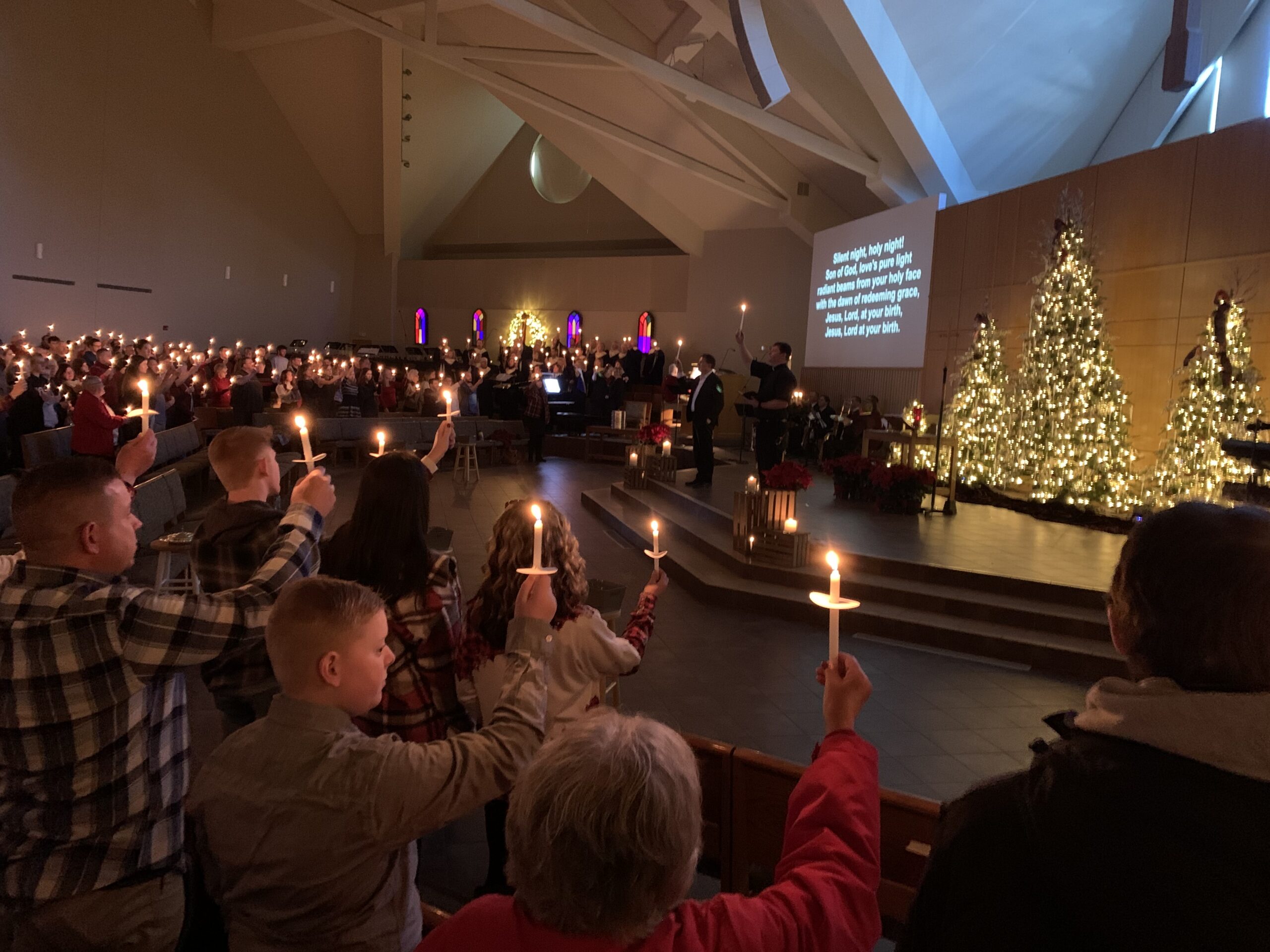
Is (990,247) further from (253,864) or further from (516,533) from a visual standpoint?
(253,864)

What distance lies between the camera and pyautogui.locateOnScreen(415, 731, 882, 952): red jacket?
92 cm

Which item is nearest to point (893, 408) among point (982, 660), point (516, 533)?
point (982, 660)

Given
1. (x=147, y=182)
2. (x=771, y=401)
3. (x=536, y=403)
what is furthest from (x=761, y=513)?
(x=147, y=182)

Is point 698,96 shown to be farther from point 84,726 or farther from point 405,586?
point 84,726

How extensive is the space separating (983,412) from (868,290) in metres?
4.76

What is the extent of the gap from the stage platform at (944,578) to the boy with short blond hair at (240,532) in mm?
3973

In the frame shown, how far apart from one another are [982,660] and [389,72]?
53.1 feet

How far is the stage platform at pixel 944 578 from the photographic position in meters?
5.16

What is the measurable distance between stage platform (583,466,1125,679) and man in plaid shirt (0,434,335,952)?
4610 millimetres

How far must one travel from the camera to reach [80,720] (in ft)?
4.84

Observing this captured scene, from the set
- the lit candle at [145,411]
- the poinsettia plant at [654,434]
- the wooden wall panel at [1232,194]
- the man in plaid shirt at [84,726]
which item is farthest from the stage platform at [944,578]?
the man in plaid shirt at [84,726]

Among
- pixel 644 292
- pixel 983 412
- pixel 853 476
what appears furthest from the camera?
pixel 644 292

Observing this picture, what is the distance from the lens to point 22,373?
859 centimetres

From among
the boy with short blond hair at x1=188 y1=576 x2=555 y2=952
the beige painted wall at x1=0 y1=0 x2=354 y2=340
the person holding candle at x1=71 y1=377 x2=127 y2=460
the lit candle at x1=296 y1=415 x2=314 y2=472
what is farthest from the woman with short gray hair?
the beige painted wall at x1=0 y1=0 x2=354 y2=340
